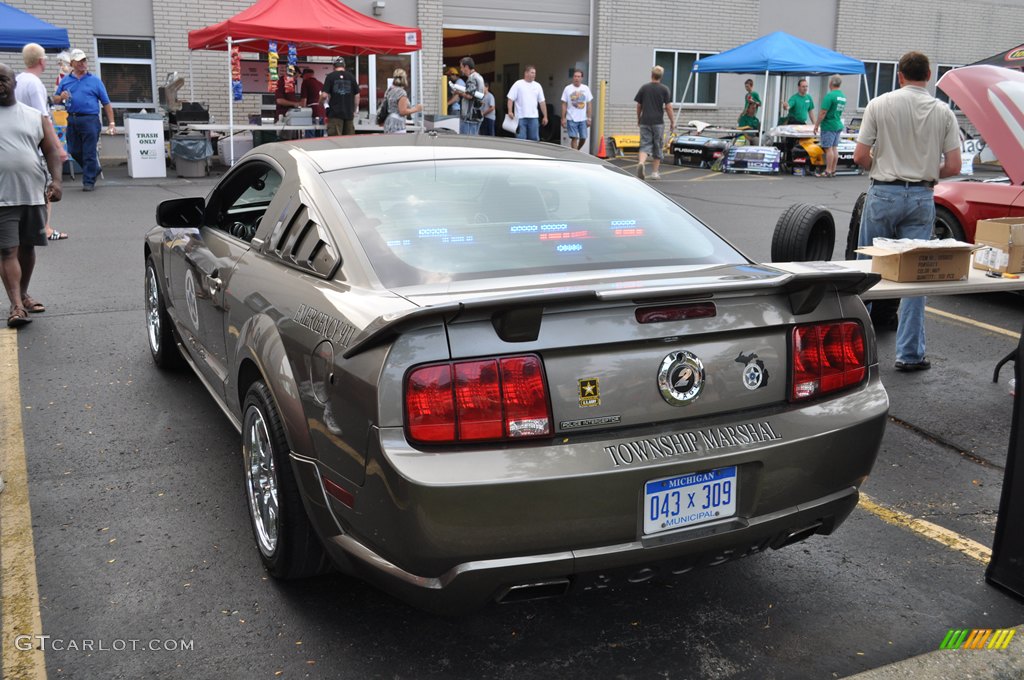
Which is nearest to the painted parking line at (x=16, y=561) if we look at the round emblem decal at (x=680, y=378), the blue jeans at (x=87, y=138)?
the round emblem decal at (x=680, y=378)

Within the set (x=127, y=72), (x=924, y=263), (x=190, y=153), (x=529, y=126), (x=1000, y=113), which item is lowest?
(x=924, y=263)

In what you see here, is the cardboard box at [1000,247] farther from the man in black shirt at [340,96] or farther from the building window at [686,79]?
the building window at [686,79]

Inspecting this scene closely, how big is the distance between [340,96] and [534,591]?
15.5 meters

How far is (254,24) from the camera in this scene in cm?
1583

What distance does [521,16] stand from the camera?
23188 mm

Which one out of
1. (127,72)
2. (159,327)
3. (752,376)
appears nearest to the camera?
(752,376)

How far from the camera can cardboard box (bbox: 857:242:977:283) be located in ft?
16.0

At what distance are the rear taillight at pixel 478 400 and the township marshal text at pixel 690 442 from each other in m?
0.23

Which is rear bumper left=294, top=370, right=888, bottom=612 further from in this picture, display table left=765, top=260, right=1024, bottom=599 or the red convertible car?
the red convertible car

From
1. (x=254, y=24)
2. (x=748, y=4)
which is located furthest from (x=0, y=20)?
(x=748, y=4)

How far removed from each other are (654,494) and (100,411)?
3655mm

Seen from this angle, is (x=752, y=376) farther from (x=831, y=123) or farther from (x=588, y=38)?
(x=588, y=38)

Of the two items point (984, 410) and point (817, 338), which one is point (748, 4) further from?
point (817, 338)

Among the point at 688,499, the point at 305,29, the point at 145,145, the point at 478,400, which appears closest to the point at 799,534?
the point at 688,499
